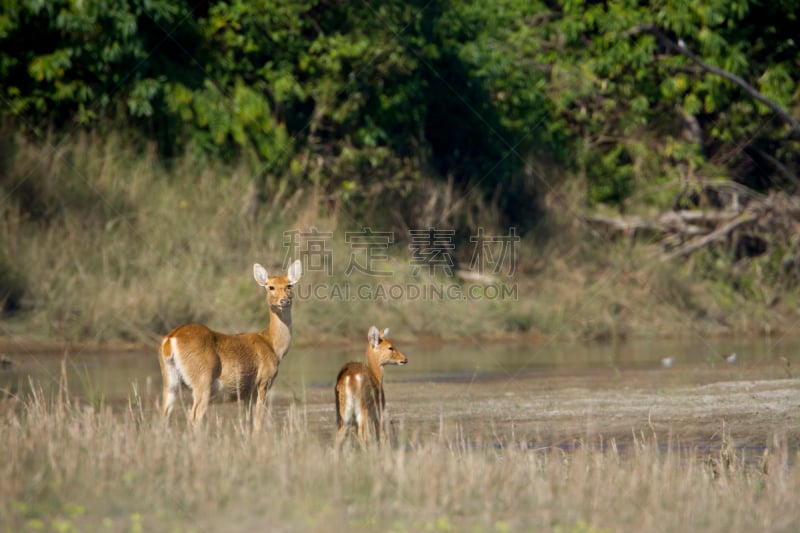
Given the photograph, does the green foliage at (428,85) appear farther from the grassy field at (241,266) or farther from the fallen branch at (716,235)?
the fallen branch at (716,235)

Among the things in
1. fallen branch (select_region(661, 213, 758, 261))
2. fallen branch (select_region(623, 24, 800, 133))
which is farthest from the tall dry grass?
fallen branch (select_region(661, 213, 758, 261))

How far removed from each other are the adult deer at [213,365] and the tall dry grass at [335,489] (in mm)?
2021

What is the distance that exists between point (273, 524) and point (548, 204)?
1767 cm

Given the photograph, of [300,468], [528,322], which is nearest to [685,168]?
[528,322]

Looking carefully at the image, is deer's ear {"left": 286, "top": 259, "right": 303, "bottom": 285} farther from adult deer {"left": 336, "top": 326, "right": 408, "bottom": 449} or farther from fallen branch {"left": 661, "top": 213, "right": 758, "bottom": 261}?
fallen branch {"left": 661, "top": 213, "right": 758, "bottom": 261}

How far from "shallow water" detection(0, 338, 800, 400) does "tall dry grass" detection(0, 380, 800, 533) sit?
17.2 ft

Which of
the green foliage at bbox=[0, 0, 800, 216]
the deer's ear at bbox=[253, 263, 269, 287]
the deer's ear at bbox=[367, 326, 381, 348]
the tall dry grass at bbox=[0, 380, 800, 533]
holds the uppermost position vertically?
the green foliage at bbox=[0, 0, 800, 216]

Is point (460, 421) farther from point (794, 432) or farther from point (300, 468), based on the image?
point (300, 468)

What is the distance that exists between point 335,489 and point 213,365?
3862mm

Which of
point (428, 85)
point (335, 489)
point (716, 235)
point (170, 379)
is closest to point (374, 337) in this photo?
point (170, 379)

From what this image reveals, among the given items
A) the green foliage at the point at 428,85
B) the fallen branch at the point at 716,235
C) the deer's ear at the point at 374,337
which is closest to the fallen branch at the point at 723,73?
the green foliage at the point at 428,85

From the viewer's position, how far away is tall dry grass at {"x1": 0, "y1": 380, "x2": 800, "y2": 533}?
22.2 ft

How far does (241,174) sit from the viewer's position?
20984mm

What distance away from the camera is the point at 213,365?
10.9m
